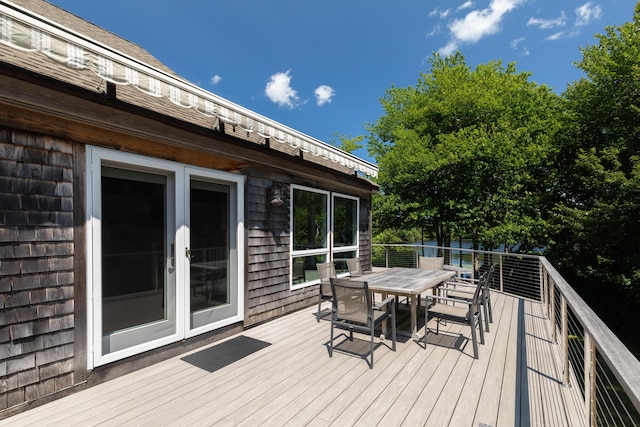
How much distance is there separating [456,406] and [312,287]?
3.25 m

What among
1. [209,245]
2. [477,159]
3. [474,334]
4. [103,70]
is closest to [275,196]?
[209,245]

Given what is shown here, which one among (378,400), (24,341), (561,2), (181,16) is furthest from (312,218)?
(561,2)

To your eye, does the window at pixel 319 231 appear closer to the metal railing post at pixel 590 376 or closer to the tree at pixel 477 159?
the metal railing post at pixel 590 376

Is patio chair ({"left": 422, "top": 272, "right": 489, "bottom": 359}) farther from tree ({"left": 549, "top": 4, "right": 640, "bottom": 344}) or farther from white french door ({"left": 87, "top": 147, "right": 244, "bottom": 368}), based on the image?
tree ({"left": 549, "top": 4, "right": 640, "bottom": 344})

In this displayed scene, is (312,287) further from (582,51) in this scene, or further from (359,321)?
(582,51)

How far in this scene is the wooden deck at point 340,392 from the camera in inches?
86.3

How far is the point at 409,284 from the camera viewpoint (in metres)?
3.75

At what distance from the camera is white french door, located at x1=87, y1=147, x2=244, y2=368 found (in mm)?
2742

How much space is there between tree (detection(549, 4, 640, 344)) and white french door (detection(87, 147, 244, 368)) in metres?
11.3

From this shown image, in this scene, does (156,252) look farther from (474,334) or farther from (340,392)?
(474,334)

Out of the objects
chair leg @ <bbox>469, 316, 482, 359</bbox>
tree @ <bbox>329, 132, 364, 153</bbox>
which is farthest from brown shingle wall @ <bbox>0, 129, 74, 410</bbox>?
tree @ <bbox>329, 132, 364, 153</bbox>

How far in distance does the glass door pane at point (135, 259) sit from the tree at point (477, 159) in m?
10.9

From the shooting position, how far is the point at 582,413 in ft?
7.45

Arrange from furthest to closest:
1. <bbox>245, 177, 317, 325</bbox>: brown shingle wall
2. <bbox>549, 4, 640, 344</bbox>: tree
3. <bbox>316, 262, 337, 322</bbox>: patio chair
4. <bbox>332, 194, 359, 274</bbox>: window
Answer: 1. <bbox>549, 4, 640, 344</bbox>: tree
2. <bbox>332, 194, 359, 274</bbox>: window
3. <bbox>316, 262, 337, 322</bbox>: patio chair
4. <bbox>245, 177, 317, 325</bbox>: brown shingle wall
